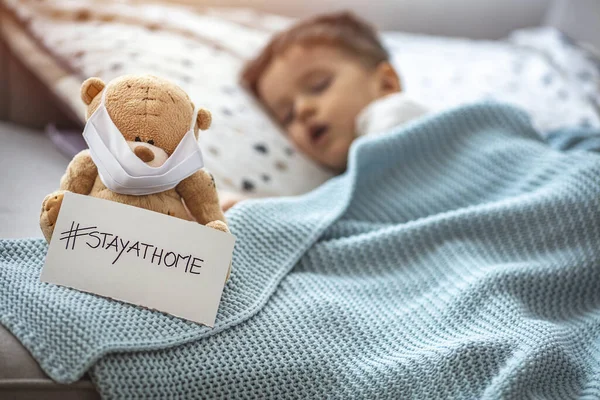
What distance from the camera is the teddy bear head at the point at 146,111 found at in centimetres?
67

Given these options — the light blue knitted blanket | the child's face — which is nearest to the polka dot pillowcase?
the child's face

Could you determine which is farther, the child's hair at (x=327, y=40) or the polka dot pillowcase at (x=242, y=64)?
the child's hair at (x=327, y=40)

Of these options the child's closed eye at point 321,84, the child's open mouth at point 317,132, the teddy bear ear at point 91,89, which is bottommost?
the child's open mouth at point 317,132

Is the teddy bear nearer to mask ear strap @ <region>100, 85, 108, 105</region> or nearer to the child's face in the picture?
mask ear strap @ <region>100, 85, 108, 105</region>

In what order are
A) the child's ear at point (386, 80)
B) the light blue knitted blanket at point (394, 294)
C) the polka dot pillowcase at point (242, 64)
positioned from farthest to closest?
the child's ear at point (386, 80) → the polka dot pillowcase at point (242, 64) → the light blue knitted blanket at point (394, 294)

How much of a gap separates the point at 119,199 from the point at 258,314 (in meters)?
Result: 0.22

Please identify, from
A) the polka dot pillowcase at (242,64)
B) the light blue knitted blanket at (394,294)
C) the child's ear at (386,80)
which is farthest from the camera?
the child's ear at (386,80)

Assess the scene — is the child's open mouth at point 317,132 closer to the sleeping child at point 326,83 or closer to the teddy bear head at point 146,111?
the sleeping child at point 326,83

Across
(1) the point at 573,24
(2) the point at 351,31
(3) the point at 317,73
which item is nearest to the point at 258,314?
(3) the point at 317,73

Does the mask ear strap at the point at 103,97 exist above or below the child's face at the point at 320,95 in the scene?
above

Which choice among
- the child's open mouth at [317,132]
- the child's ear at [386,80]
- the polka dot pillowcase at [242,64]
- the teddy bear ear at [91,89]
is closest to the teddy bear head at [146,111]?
the teddy bear ear at [91,89]

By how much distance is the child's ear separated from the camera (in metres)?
1.23

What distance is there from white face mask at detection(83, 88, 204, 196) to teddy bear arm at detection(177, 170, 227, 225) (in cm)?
3

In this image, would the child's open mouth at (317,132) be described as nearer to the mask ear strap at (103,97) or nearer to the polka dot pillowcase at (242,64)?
the polka dot pillowcase at (242,64)
